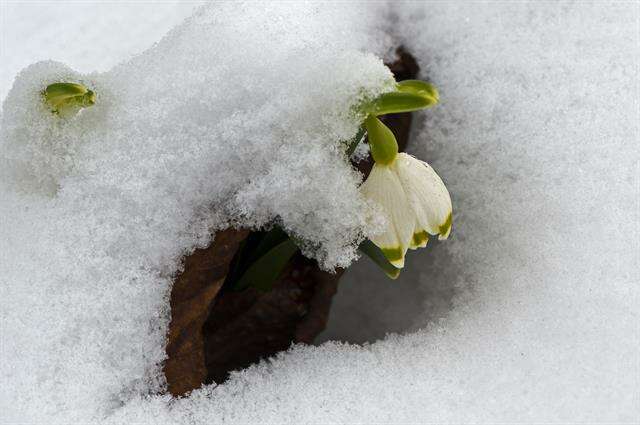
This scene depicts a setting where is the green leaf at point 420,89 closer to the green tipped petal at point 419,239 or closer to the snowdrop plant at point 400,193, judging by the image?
the snowdrop plant at point 400,193

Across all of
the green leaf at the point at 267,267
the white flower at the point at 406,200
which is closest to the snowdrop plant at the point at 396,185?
the white flower at the point at 406,200

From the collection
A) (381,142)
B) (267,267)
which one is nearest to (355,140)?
(381,142)

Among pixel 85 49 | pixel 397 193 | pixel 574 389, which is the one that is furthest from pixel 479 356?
pixel 85 49

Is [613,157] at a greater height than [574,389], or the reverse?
[613,157]

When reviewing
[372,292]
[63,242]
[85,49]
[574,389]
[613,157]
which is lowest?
[372,292]

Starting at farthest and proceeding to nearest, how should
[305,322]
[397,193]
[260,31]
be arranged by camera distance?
[305,322] → [260,31] → [397,193]

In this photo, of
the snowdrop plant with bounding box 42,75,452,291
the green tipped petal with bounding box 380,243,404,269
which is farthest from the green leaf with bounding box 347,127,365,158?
the green tipped petal with bounding box 380,243,404,269

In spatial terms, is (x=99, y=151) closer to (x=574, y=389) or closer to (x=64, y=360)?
(x=64, y=360)
